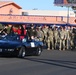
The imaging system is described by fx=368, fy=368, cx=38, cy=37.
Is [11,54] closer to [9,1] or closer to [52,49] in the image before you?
[52,49]

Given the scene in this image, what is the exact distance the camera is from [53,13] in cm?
7894

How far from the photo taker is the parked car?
1794 centimetres

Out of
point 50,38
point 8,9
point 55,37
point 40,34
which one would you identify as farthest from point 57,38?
point 8,9

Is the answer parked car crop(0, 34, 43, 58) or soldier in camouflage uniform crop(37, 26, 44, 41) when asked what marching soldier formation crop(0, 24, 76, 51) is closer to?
soldier in camouflage uniform crop(37, 26, 44, 41)

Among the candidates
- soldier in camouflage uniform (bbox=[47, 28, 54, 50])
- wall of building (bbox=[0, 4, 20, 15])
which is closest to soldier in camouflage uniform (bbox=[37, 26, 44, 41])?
soldier in camouflage uniform (bbox=[47, 28, 54, 50])

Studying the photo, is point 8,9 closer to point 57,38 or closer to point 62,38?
point 57,38

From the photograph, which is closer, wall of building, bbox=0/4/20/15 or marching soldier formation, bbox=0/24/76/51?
marching soldier formation, bbox=0/24/76/51

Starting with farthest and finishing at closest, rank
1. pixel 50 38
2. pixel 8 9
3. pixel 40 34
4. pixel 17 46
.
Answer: pixel 8 9
pixel 40 34
pixel 50 38
pixel 17 46

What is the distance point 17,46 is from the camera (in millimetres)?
18094

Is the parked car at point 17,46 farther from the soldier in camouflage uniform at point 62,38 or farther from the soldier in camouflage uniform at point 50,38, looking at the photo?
the soldier in camouflage uniform at point 62,38

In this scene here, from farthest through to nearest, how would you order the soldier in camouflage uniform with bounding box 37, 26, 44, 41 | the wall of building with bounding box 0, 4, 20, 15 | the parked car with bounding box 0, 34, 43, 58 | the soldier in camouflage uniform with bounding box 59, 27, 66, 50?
the wall of building with bounding box 0, 4, 20, 15
the soldier in camouflage uniform with bounding box 37, 26, 44, 41
the soldier in camouflage uniform with bounding box 59, 27, 66, 50
the parked car with bounding box 0, 34, 43, 58

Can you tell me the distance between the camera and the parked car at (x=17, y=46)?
1794cm

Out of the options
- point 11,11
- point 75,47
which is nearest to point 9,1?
point 11,11

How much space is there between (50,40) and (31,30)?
237 cm
